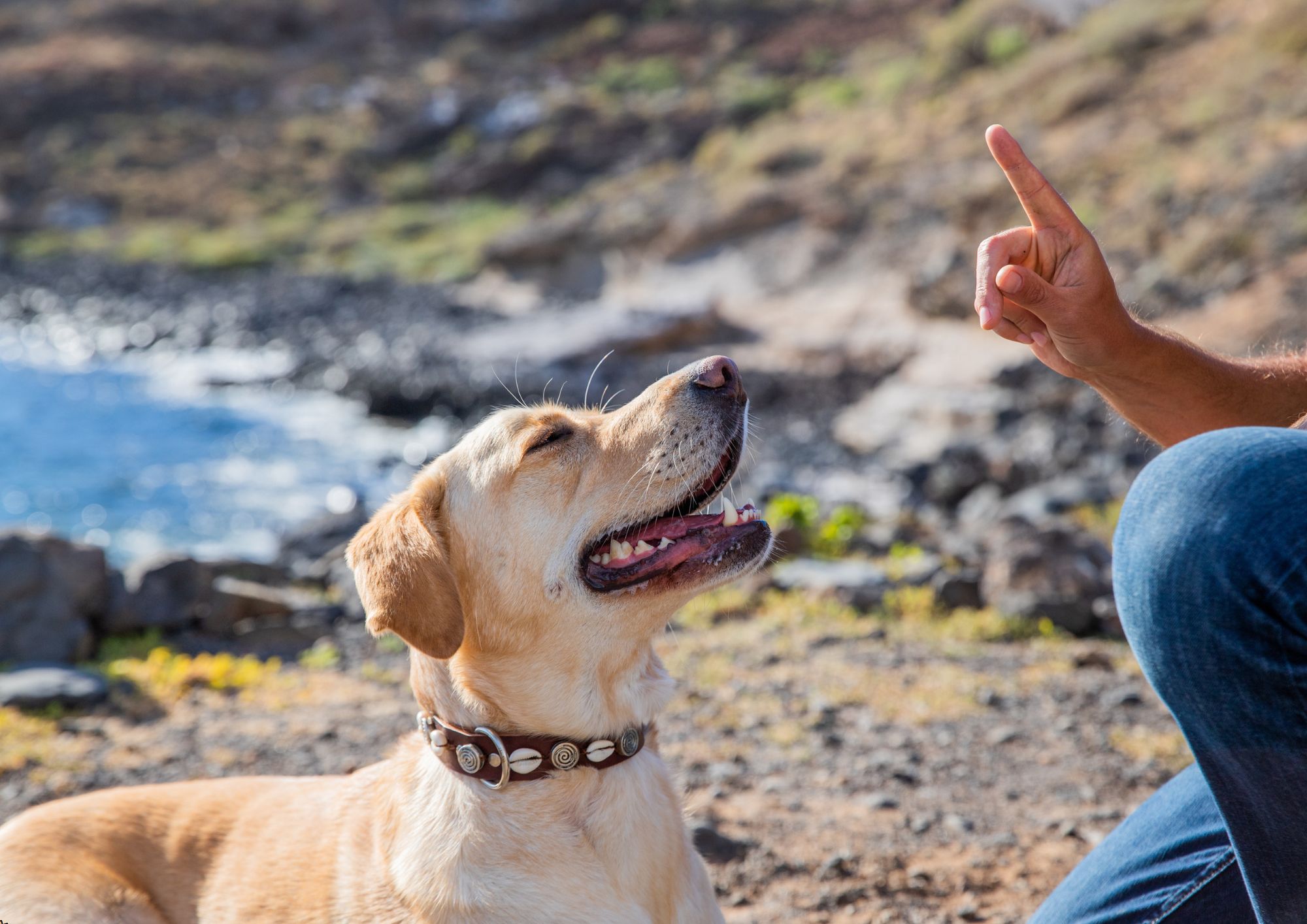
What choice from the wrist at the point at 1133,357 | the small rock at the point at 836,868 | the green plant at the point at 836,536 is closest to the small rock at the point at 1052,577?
the green plant at the point at 836,536

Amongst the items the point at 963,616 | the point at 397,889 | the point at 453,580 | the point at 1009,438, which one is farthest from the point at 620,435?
the point at 1009,438

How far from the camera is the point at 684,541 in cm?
335

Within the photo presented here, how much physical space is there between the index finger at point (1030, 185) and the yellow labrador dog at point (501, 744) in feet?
3.23

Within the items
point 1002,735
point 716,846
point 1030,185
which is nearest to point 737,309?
point 1002,735

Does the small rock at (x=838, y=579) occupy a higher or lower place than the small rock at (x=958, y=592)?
lower

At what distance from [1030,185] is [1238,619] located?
56.9 inches

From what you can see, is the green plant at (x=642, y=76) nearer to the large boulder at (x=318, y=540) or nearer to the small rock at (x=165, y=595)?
the large boulder at (x=318, y=540)

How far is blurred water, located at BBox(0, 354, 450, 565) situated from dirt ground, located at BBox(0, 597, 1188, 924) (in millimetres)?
6847

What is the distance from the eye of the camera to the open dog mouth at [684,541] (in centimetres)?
329

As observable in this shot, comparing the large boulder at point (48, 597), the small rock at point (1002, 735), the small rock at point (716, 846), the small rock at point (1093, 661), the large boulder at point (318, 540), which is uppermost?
the small rock at point (716, 846)

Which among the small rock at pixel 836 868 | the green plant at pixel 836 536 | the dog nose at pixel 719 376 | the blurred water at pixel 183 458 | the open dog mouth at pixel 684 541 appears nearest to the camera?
the open dog mouth at pixel 684 541

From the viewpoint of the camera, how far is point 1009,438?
580 inches

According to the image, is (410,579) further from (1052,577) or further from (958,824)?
(1052,577)

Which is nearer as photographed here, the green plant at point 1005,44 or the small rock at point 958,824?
the small rock at point 958,824
